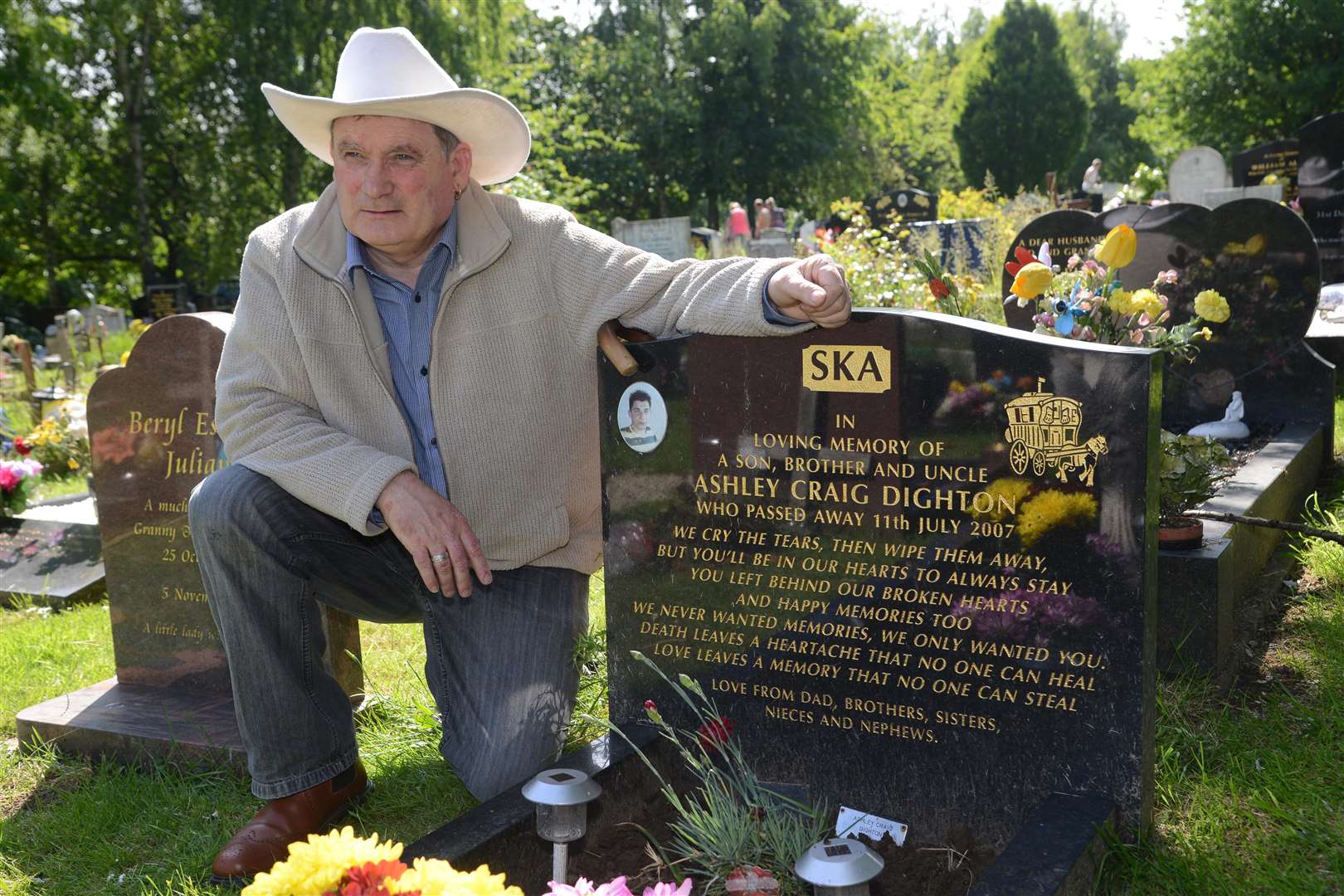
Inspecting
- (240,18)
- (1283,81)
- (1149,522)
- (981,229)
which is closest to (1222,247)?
(1149,522)

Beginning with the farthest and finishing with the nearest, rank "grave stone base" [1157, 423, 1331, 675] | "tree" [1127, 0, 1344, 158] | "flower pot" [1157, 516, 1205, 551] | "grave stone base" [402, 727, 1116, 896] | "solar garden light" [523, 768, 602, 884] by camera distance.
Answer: "tree" [1127, 0, 1344, 158], "flower pot" [1157, 516, 1205, 551], "grave stone base" [1157, 423, 1331, 675], "solar garden light" [523, 768, 602, 884], "grave stone base" [402, 727, 1116, 896]

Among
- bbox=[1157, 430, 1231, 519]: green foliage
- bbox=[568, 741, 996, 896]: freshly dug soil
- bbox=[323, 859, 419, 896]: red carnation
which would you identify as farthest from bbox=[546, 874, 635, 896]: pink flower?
bbox=[1157, 430, 1231, 519]: green foliage

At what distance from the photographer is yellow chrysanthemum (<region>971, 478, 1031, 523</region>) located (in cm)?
210

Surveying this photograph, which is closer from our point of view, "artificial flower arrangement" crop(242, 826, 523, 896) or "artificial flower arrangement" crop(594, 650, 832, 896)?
"artificial flower arrangement" crop(242, 826, 523, 896)

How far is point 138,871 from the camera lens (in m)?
2.61

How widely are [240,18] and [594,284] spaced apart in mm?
20942

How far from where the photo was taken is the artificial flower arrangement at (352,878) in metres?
1.25

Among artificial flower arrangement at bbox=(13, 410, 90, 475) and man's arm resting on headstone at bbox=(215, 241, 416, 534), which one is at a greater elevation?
man's arm resting on headstone at bbox=(215, 241, 416, 534)

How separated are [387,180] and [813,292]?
3.48ft

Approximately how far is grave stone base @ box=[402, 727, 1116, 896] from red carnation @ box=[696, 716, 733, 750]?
0.90ft

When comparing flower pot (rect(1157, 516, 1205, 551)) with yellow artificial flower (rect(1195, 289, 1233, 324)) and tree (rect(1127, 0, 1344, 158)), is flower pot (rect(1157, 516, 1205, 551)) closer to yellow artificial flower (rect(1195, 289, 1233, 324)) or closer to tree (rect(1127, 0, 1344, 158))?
yellow artificial flower (rect(1195, 289, 1233, 324))

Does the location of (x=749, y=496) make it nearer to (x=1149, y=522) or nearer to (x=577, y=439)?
(x=577, y=439)

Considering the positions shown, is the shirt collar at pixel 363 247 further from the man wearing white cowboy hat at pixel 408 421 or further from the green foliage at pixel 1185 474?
the green foliage at pixel 1185 474

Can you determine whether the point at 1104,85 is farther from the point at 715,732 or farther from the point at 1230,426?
the point at 715,732
